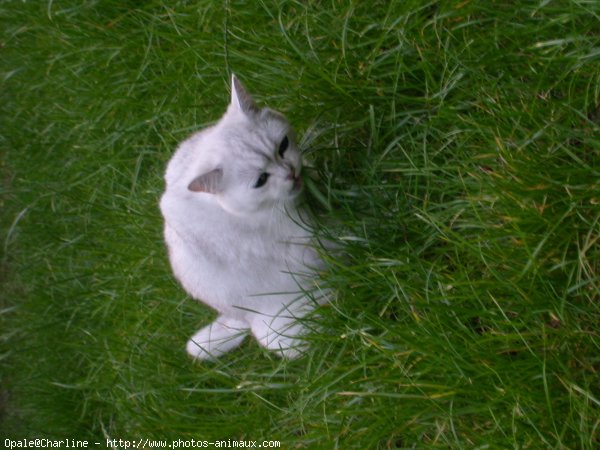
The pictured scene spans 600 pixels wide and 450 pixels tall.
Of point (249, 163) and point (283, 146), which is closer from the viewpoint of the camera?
point (249, 163)

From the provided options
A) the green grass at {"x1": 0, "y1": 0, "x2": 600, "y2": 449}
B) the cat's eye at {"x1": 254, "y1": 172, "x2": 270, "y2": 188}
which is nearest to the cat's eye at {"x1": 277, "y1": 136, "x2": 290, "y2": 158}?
the cat's eye at {"x1": 254, "y1": 172, "x2": 270, "y2": 188}

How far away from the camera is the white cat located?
1.60 metres

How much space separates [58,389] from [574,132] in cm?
217

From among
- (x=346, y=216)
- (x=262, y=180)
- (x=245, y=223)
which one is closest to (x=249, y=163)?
(x=262, y=180)

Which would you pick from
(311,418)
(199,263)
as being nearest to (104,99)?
(199,263)

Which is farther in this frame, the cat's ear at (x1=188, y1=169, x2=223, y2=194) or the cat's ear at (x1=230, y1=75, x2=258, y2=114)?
the cat's ear at (x1=230, y1=75, x2=258, y2=114)

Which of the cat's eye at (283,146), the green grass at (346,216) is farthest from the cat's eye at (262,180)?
the green grass at (346,216)

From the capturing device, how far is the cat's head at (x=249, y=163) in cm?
157

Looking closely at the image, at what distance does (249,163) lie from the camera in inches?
62.1

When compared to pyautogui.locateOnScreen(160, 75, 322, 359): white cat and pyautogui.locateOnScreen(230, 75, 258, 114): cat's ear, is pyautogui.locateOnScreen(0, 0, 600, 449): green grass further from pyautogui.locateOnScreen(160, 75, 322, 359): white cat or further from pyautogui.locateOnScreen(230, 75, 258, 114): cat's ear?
pyautogui.locateOnScreen(230, 75, 258, 114): cat's ear

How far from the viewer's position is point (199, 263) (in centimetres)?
174

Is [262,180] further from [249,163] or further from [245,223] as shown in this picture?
[245,223]

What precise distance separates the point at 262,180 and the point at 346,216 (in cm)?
37

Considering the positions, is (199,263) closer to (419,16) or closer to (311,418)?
(311,418)
